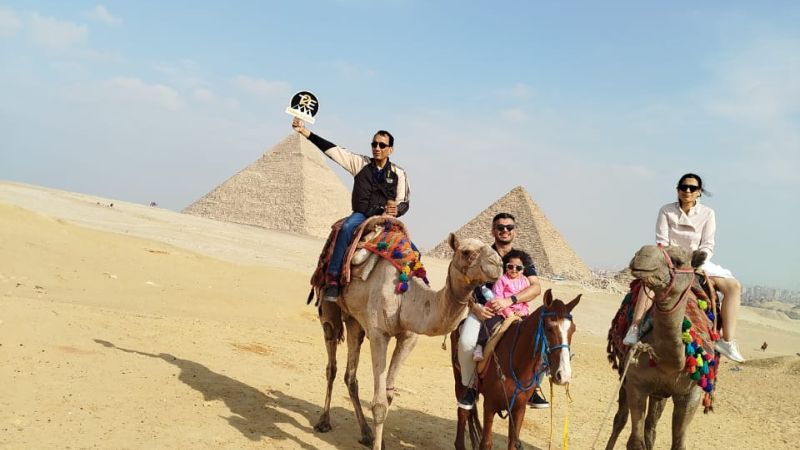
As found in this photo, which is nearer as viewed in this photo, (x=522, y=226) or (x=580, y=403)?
(x=580, y=403)

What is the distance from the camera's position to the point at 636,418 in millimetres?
4770

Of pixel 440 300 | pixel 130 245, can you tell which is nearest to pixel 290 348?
pixel 440 300

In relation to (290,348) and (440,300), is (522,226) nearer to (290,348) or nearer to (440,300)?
(290,348)

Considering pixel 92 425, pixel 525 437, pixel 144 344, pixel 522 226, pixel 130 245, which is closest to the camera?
pixel 92 425

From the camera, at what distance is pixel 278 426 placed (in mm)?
5523

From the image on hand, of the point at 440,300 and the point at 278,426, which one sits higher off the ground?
the point at 440,300

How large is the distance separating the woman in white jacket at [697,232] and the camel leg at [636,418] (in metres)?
0.76

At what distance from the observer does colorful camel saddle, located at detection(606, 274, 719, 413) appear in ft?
14.5

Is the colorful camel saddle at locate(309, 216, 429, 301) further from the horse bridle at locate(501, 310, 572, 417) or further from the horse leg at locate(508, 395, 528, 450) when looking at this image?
the horse leg at locate(508, 395, 528, 450)

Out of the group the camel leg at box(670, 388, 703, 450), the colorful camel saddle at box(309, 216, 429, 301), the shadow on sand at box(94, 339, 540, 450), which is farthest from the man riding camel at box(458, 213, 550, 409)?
the shadow on sand at box(94, 339, 540, 450)

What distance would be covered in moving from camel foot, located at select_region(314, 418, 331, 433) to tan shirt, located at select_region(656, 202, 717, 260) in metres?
3.46

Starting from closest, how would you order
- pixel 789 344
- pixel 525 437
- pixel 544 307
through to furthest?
pixel 544 307 → pixel 525 437 → pixel 789 344

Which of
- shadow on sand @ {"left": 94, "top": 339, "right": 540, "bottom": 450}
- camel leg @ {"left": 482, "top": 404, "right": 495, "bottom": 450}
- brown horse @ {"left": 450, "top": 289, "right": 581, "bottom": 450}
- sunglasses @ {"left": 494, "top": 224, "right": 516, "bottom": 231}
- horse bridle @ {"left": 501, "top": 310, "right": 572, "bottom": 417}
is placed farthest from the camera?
shadow on sand @ {"left": 94, "top": 339, "right": 540, "bottom": 450}

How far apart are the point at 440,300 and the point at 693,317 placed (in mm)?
1984
